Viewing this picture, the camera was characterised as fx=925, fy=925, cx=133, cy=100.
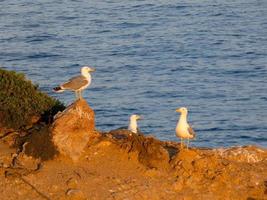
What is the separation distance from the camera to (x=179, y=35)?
60.2m

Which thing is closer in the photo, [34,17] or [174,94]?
[174,94]

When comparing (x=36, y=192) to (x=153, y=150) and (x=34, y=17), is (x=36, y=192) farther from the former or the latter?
(x=34, y=17)

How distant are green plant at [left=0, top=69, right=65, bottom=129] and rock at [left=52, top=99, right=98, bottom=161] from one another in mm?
1738

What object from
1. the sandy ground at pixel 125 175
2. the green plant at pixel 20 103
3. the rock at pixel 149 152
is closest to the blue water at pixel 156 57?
the green plant at pixel 20 103

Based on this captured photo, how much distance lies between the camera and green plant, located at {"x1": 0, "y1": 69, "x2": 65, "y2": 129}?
68.4 ft

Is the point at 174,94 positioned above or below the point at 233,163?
below

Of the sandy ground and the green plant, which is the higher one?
the green plant

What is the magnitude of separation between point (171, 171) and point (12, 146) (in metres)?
3.54

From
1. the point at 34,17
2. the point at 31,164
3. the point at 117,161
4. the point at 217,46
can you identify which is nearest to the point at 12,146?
the point at 31,164

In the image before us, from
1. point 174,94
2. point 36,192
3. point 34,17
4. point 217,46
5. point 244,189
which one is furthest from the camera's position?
point 34,17

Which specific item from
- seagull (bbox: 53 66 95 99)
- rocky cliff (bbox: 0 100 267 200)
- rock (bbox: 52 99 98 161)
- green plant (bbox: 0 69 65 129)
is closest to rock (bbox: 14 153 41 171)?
rocky cliff (bbox: 0 100 267 200)

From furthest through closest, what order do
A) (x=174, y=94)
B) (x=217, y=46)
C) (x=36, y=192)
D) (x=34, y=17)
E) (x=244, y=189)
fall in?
(x=34, y=17)
(x=217, y=46)
(x=174, y=94)
(x=244, y=189)
(x=36, y=192)

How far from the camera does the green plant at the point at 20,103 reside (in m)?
20.8

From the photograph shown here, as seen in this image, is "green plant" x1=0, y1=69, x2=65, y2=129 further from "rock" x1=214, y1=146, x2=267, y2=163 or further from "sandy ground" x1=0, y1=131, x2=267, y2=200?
"rock" x1=214, y1=146, x2=267, y2=163
